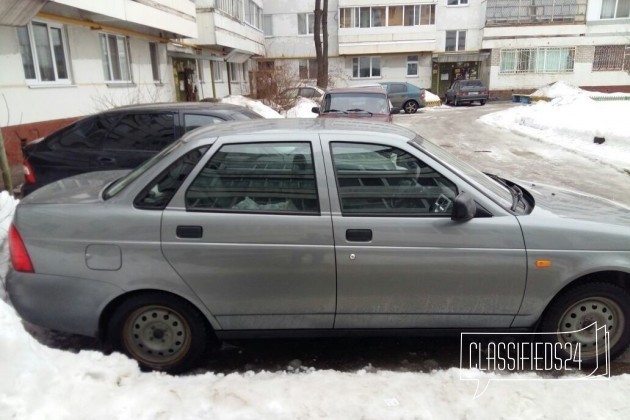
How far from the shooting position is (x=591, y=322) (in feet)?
10.4

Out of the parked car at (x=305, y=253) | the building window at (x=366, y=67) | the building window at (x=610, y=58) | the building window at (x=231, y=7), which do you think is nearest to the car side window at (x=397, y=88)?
the building window at (x=231, y=7)

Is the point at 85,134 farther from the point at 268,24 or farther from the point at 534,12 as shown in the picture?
the point at 534,12

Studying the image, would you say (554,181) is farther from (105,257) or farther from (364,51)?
(364,51)

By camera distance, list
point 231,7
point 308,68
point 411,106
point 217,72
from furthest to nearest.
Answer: point 308,68 → point 411,106 → point 217,72 → point 231,7

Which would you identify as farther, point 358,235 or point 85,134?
point 85,134

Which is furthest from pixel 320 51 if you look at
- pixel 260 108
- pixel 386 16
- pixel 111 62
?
pixel 111 62

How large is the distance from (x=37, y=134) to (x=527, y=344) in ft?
32.1

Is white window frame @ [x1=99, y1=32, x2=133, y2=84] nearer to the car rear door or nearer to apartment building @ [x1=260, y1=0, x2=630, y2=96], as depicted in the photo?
the car rear door

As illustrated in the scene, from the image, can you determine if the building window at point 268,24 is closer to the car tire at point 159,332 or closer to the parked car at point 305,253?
the parked car at point 305,253

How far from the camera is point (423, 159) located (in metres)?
3.13

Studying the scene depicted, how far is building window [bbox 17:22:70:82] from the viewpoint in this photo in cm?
952

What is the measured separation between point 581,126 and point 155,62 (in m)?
14.1

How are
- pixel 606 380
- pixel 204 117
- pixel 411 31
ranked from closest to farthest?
pixel 606 380
pixel 204 117
pixel 411 31

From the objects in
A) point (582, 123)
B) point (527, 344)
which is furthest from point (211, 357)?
point (582, 123)
